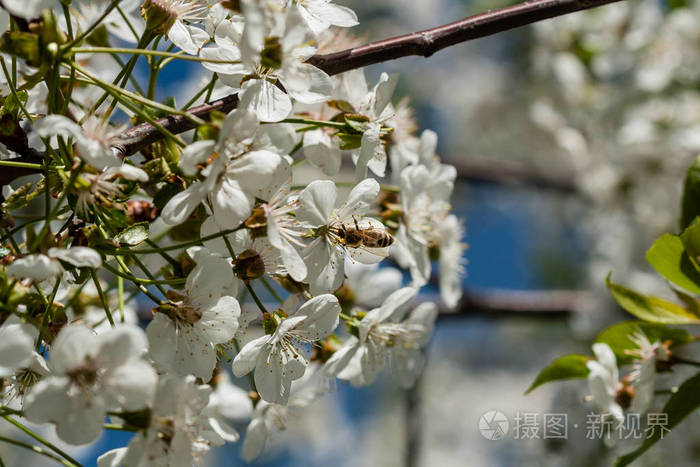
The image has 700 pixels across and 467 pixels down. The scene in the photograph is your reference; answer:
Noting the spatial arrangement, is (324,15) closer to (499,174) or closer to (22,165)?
(22,165)

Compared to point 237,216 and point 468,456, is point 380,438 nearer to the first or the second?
point 468,456

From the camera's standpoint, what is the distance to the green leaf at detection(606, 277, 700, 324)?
4.05 ft

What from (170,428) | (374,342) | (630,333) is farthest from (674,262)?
(170,428)

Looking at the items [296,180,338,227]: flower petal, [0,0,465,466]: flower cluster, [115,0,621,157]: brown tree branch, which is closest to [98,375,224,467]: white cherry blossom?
[0,0,465,466]: flower cluster

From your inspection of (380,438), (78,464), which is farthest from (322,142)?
(380,438)

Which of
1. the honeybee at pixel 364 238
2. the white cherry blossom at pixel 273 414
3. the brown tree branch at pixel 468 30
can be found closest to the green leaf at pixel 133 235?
the honeybee at pixel 364 238

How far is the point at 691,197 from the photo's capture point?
123cm

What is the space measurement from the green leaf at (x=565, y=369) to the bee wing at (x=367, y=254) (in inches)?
19.0

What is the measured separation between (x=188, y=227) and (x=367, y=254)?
0.26m

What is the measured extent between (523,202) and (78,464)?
451 centimetres

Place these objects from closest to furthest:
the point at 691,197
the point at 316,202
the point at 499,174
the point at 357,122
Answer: the point at 316,202
the point at 357,122
the point at 691,197
the point at 499,174

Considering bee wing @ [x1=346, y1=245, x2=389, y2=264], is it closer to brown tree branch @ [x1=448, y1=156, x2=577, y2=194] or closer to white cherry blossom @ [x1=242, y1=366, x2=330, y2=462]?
white cherry blossom @ [x1=242, y1=366, x2=330, y2=462]

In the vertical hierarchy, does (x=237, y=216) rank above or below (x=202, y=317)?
above

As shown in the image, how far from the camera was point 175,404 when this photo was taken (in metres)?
0.76
